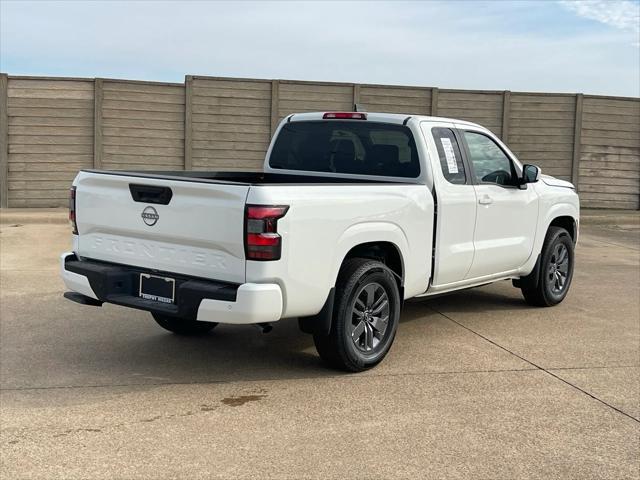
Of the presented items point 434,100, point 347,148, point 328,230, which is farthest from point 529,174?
point 434,100

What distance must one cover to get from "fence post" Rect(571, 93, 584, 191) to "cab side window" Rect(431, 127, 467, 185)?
13521 millimetres

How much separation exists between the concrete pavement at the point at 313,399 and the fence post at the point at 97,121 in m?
9.34

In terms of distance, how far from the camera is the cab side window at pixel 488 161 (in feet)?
22.2

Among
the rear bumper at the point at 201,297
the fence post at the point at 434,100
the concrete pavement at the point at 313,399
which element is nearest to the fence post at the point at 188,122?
the fence post at the point at 434,100

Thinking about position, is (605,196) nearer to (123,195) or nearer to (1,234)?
(1,234)

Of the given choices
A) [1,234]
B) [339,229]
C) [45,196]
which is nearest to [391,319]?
[339,229]

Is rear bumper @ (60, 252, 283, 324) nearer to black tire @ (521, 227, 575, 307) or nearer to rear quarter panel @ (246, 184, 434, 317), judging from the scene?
rear quarter panel @ (246, 184, 434, 317)

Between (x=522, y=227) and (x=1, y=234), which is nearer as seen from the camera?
→ (x=522, y=227)

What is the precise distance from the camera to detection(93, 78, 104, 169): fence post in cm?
1648

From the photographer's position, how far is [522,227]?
7293 millimetres

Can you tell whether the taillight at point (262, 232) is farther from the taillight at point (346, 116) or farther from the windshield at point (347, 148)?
the taillight at point (346, 116)

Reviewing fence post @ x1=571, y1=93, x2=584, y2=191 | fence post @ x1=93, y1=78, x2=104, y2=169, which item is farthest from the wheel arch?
fence post @ x1=571, y1=93, x2=584, y2=191

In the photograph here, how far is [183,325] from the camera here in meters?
6.45

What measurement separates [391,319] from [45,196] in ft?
41.7
